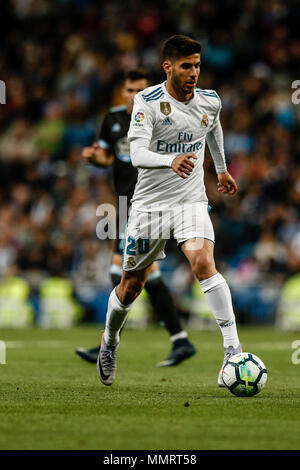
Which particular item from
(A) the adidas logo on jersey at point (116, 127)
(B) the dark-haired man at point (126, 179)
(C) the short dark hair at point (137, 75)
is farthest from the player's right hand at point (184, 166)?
(C) the short dark hair at point (137, 75)

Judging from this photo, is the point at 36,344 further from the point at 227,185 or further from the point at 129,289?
the point at 227,185

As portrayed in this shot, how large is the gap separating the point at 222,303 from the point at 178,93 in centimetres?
149

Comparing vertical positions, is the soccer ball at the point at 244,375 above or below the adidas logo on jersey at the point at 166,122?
below

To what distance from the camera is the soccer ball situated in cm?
590

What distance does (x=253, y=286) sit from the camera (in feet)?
50.9

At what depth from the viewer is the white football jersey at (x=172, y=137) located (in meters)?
6.32

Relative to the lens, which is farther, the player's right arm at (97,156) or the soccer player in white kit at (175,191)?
the player's right arm at (97,156)

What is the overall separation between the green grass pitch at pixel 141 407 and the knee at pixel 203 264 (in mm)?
811

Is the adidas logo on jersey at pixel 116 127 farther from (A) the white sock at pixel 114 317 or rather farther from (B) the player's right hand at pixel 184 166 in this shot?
(B) the player's right hand at pixel 184 166

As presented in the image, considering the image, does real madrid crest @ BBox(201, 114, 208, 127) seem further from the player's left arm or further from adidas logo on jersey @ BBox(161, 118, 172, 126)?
adidas logo on jersey @ BBox(161, 118, 172, 126)

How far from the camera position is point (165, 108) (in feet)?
20.7

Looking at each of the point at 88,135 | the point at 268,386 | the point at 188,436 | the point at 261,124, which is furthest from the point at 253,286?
the point at 188,436
